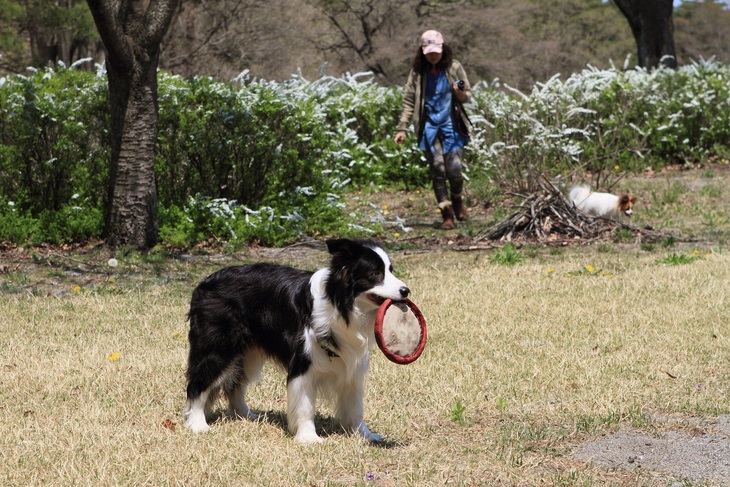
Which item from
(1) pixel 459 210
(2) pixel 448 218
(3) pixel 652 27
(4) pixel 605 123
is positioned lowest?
(2) pixel 448 218

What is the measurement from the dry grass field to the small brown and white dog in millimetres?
2193

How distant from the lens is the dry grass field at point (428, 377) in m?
4.19

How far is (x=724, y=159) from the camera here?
16.8 meters

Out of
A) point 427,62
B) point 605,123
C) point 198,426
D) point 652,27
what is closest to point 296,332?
point 198,426

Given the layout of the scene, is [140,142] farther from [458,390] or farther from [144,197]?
[458,390]

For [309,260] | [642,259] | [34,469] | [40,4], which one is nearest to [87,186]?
[309,260]

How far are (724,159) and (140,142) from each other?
1120 centimetres

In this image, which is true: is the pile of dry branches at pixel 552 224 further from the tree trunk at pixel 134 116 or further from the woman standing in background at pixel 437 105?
the tree trunk at pixel 134 116

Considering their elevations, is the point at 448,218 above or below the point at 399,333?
above

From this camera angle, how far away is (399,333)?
433cm

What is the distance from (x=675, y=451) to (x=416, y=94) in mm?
7822

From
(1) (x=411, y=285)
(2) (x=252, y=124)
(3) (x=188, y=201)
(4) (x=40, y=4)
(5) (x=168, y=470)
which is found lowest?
(5) (x=168, y=470)

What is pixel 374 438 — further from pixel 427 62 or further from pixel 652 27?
pixel 652 27

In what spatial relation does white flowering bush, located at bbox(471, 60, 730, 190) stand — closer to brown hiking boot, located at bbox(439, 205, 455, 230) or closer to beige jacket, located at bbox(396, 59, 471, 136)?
brown hiking boot, located at bbox(439, 205, 455, 230)
